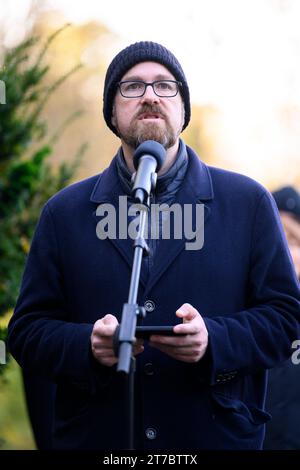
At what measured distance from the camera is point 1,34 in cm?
563

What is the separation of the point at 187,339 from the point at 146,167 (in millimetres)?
546

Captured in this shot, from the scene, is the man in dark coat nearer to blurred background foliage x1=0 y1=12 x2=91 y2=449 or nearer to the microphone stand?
the microphone stand

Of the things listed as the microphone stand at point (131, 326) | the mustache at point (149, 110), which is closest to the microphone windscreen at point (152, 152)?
the microphone stand at point (131, 326)

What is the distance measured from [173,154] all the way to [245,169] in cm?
629

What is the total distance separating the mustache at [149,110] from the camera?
369 cm

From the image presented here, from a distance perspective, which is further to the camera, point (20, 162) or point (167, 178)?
point (20, 162)

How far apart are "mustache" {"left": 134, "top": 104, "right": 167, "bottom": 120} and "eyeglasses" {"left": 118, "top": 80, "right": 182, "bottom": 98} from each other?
70 millimetres

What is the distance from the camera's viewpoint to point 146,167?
318 centimetres

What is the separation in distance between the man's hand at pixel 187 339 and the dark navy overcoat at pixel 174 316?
9 centimetres

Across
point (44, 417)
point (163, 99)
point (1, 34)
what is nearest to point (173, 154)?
point (163, 99)

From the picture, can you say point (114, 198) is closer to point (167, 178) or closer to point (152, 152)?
point (167, 178)

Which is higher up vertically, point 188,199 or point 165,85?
point 165,85

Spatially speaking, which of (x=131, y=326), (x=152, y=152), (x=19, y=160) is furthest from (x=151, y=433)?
(x=19, y=160)

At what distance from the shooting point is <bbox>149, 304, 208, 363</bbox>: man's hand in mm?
3270
